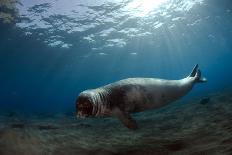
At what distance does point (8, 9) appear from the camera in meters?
21.4

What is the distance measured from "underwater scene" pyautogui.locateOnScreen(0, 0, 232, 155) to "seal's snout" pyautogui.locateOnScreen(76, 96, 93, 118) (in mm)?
21

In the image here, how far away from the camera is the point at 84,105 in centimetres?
519

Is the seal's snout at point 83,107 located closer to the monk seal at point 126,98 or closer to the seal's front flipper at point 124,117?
the monk seal at point 126,98

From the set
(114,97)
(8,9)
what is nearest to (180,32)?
(8,9)

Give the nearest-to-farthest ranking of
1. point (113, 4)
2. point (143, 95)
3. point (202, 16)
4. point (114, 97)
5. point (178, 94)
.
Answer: point (114, 97)
point (143, 95)
point (178, 94)
point (113, 4)
point (202, 16)

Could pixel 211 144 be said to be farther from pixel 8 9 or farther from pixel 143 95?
pixel 8 9

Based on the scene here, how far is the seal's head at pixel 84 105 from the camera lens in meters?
5.17

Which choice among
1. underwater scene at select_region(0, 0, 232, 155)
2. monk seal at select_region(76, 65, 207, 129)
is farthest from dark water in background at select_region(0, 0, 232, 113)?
monk seal at select_region(76, 65, 207, 129)

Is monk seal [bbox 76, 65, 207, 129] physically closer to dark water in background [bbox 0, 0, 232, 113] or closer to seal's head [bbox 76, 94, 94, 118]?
seal's head [bbox 76, 94, 94, 118]

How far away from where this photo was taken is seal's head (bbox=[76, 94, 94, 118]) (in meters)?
5.17

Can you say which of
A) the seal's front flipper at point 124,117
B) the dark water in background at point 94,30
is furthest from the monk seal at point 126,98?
the dark water in background at point 94,30

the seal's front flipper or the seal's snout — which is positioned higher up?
the seal's snout

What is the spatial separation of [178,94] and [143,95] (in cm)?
201

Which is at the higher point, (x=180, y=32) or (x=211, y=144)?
(x=180, y=32)
